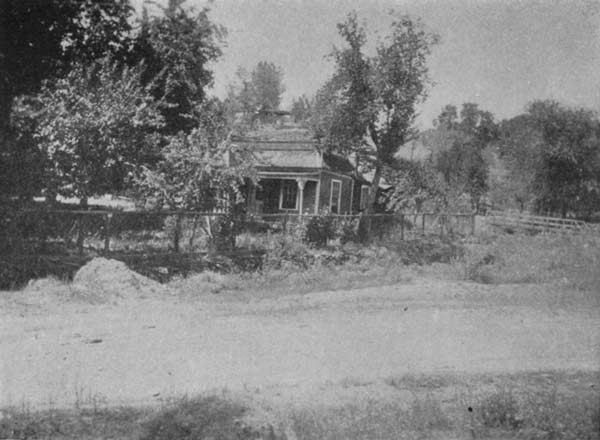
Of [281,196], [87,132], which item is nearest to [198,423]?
[87,132]

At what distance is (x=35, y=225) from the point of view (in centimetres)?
1272

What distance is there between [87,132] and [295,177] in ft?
→ 43.0

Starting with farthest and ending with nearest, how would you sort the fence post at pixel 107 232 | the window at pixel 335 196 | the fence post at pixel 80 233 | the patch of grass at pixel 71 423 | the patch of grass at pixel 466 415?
1. the window at pixel 335 196
2. the fence post at pixel 107 232
3. the fence post at pixel 80 233
4. the patch of grass at pixel 466 415
5. the patch of grass at pixel 71 423

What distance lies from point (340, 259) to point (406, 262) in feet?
11.3

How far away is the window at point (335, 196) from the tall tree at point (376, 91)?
177 inches

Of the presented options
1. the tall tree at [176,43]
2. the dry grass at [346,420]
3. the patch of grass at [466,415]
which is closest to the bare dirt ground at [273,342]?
the dry grass at [346,420]

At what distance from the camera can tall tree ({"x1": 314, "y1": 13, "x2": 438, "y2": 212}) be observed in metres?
21.9

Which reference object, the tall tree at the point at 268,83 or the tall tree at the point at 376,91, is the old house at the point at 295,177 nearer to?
the tall tree at the point at 376,91

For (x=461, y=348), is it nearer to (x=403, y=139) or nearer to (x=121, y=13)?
(x=403, y=139)

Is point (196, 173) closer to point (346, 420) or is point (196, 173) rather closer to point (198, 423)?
point (198, 423)

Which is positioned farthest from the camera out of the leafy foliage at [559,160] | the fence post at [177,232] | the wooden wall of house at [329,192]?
the leafy foliage at [559,160]

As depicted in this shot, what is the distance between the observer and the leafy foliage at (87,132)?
43.4 ft

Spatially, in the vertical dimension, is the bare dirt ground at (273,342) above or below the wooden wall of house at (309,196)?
below

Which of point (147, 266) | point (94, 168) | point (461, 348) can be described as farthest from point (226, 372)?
point (94, 168)
